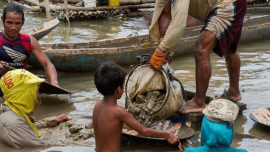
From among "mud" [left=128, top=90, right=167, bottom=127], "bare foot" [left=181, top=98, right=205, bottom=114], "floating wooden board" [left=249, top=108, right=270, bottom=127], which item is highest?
"mud" [left=128, top=90, right=167, bottom=127]

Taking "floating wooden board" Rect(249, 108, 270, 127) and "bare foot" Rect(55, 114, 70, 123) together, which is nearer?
"floating wooden board" Rect(249, 108, 270, 127)

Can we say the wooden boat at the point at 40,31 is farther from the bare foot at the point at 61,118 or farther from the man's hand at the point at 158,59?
the man's hand at the point at 158,59

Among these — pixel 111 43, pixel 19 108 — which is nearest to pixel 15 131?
pixel 19 108

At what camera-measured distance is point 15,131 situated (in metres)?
4.22

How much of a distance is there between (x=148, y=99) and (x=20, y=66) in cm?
174

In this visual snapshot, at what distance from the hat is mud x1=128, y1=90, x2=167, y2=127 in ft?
4.45

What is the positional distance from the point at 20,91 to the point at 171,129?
148 cm

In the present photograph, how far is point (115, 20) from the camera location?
1368 centimetres

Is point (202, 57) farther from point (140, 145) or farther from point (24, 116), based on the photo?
point (24, 116)

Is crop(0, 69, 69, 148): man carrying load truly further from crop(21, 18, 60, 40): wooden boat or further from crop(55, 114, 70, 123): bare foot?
crop(21, 18, 60, 40): wooden boat

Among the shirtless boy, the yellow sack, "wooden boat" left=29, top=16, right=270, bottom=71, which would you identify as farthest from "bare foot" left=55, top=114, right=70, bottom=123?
"wooden boat" left=29, top=16, right=270, bottom=71

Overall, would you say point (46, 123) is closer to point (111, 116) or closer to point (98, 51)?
point (111, 116)

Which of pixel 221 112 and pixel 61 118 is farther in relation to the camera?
pixel 61 118

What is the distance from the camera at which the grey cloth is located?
4219 mm
